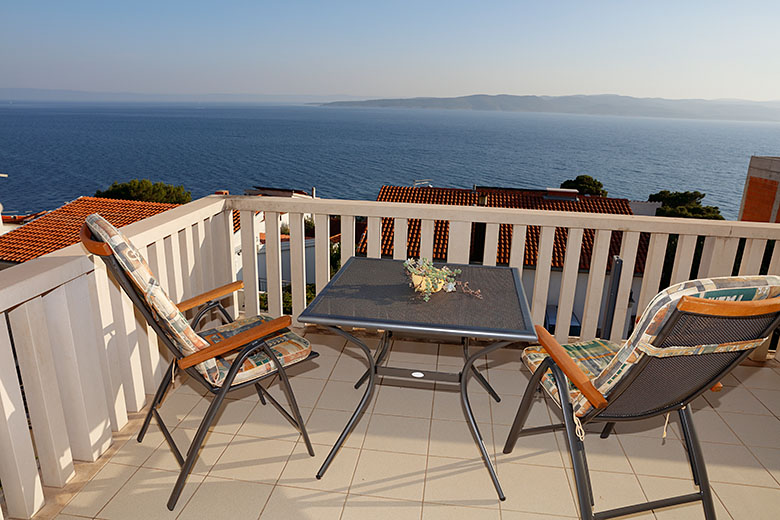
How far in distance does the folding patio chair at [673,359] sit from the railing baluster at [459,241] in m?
1.26

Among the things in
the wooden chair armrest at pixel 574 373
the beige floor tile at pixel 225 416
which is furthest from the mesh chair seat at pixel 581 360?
the beige floor tile at pixel 225 416

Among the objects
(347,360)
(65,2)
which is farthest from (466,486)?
(65,2)

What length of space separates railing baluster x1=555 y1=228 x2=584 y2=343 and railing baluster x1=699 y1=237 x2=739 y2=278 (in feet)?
2.43

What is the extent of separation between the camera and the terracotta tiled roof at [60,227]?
42.1 feet

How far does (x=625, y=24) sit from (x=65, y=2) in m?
69.2

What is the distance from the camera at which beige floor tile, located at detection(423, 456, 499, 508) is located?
1.99 m

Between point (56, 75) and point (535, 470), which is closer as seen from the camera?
point (535, 470)

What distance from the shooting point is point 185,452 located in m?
2.23

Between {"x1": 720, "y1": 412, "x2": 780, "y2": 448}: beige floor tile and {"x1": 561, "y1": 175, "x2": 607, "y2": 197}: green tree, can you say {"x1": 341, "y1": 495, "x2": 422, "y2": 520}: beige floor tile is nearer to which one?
{"x1": 720, "y1": 412, "x2": 780, "y2": 448}: beige floor tile

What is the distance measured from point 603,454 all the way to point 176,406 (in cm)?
206

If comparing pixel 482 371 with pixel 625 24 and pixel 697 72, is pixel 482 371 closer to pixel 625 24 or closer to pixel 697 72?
pixel 625 24

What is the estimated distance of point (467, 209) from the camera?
3047 millimetres

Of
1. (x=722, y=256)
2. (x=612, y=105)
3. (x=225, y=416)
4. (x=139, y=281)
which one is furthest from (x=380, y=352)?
(x=612, y=105)

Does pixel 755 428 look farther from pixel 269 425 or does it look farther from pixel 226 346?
pixel 226 346
